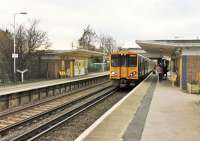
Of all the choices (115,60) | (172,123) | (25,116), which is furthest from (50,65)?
(172,123)

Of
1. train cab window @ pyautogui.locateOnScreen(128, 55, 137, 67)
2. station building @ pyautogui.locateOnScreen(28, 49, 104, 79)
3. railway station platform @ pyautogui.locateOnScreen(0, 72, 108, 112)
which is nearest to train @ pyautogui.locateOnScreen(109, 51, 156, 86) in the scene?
train cab window @ pyautogui.locateOnScreen(128, 55, 137, 67)

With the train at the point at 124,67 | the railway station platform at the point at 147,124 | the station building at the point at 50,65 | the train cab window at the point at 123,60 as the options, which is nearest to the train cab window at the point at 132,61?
the train at the point at 124,67

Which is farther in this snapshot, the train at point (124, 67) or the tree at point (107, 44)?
the tree at point (107, 44)

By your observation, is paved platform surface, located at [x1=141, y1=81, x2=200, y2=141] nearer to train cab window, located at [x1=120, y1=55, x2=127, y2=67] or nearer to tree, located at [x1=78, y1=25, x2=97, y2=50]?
train cab window, located at [x1=120, y1=55, x2=127, y2=67]

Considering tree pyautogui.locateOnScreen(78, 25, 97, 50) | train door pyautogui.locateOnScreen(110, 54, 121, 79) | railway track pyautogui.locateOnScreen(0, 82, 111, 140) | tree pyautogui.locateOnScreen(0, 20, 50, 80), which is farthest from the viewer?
tree pyautogui.locateOnScreen(78, 25, 97, 50)

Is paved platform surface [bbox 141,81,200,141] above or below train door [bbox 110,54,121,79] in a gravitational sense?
below

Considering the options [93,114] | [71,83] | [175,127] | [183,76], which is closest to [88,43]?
[71,83]

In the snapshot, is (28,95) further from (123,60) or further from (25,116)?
(123,60)

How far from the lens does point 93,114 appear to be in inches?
619

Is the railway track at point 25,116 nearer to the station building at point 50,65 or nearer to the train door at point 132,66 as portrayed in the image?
the train door at point 132,66

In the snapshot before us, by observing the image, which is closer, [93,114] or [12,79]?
[93,114]

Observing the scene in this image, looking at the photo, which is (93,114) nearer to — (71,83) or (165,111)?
(165,111)

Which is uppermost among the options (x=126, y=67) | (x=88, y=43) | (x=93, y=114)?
(x=88, y=43)

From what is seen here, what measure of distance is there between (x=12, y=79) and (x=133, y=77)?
15.0 meters
